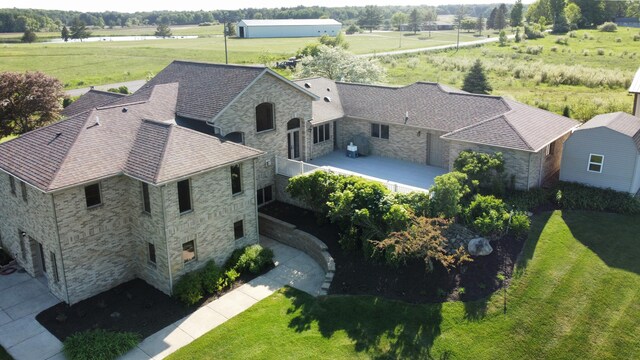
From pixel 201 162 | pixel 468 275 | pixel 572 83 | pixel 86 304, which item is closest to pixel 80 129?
pixel 201 162

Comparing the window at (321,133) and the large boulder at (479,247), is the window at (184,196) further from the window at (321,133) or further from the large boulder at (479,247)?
the window at (321,133)

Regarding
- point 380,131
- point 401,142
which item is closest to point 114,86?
point 380,131

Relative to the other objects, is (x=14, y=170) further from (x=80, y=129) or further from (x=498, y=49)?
(x=498, y=49)

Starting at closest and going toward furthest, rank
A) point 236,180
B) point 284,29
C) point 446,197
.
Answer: point 446,197 < point 236,180 < point 284,29

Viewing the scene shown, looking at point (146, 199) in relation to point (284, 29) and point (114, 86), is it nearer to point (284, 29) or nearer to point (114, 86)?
point (114, 86)

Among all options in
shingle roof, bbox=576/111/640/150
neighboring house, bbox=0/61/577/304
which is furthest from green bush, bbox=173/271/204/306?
shingle roof, bbox=576/111/640/150

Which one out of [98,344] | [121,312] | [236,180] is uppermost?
[236,180]

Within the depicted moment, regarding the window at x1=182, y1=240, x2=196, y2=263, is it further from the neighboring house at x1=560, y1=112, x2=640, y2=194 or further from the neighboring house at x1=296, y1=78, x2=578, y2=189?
the neighboring house at x1=560, y1=112, x2=640, y2=194
